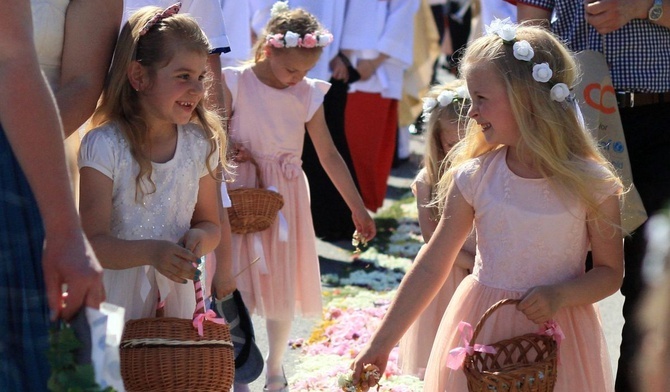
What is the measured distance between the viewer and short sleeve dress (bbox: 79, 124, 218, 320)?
3.62 m

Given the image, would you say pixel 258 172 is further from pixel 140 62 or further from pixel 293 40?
pixel 140 62

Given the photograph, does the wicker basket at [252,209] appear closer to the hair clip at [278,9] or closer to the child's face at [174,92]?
the hair clip at [278,9]

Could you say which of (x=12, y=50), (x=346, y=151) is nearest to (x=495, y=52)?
(x=12, y=50)

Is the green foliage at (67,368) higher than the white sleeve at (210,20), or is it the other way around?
the white sleeve at (210,20)

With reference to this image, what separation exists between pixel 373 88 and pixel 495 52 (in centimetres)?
559

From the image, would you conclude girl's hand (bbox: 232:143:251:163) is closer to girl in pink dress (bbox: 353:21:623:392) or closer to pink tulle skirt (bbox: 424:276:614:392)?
girl in pink dress (bbox: 353:21:623:392)

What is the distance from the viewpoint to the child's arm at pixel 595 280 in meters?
3.42

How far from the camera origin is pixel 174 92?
3.72 metres

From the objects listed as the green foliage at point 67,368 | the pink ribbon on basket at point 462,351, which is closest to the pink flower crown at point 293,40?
the pink ribbon on basket at point 462,351

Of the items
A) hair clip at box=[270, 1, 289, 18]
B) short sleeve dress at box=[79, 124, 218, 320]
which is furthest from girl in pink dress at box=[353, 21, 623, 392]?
hair clip at box=[270, 1, 289, 18]

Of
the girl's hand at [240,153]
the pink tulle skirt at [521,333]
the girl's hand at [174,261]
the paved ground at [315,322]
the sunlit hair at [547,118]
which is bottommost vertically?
the paved ground at [315,322]

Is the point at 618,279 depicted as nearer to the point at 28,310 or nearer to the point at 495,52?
the point at 495,52

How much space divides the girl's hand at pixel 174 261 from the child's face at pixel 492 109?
99 centimetres

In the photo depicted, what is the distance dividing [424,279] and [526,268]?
314mm
